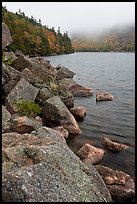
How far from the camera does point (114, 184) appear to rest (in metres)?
10.6

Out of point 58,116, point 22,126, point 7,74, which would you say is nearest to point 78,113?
point 58,116

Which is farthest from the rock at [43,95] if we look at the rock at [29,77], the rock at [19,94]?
the rock at [29,77]

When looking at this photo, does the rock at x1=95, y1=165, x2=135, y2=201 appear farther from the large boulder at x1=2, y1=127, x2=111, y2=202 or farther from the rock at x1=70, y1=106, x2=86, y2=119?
the rock at x1=70, y1=106, x2=86, y2=119

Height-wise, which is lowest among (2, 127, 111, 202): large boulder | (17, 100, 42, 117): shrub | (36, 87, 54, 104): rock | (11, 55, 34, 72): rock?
(2, 127, 111, 202): large boulder

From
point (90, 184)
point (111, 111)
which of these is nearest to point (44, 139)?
point (90, 184)

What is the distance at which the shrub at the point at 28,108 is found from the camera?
16.3m

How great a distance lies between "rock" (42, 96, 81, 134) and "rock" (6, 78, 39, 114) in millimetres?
1326

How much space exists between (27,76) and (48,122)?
4.84 m

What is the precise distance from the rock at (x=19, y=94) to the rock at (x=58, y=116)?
1.33 meters

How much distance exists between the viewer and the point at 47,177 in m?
7.14

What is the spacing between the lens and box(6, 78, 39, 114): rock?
55.0 ft

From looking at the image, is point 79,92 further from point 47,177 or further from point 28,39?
point 28,39

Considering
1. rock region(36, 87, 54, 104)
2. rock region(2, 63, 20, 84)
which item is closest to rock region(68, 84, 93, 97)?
rock region(36, 87, 54, 104)

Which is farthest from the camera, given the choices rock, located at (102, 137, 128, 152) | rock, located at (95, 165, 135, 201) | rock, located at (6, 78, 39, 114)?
rock, located at (6, 78, 39, 114)
